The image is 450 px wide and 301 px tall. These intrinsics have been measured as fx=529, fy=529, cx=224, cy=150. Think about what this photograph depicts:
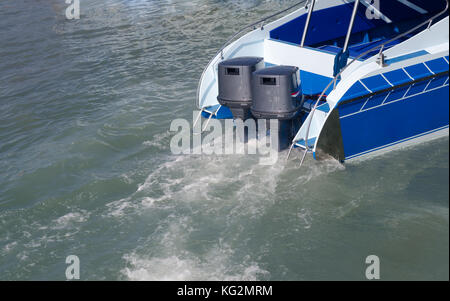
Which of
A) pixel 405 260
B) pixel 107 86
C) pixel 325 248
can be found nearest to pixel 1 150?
pixel 107 86

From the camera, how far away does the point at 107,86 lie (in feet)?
27.2

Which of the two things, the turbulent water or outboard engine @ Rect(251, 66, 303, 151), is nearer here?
the turbulent water

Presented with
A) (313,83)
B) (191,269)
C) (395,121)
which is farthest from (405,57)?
(191,269)

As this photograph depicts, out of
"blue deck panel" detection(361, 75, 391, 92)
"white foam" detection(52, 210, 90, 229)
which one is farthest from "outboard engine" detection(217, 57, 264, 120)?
"white foam" detection(52, 210, 90, 229)

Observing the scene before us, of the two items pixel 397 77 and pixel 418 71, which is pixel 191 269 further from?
pixel 418 71

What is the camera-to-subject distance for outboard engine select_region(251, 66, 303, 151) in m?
4.77

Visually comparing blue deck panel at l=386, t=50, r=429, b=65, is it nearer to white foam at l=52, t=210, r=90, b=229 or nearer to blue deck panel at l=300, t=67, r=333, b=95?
blue deck panel at l=300, t=67, r=333, b=95

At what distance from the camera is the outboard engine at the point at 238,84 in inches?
199

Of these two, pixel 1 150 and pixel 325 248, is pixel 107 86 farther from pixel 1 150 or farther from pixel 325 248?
pixel 325 248

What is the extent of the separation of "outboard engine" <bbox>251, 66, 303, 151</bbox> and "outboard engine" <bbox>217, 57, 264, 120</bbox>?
0.18 m

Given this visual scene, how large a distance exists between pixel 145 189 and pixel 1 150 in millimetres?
2417

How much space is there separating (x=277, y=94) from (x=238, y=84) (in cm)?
47

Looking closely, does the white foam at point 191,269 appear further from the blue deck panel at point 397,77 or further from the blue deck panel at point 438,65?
the blue deck panel at point 438,65

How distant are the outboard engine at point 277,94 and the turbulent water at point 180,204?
701 millimetres
